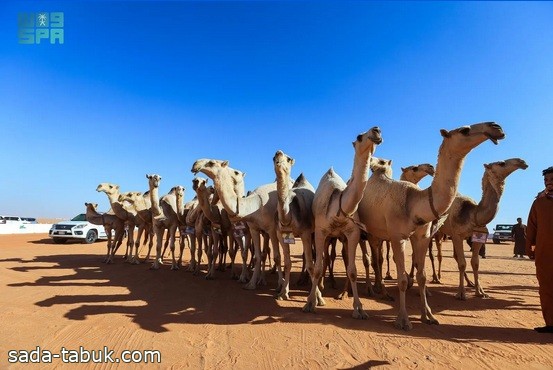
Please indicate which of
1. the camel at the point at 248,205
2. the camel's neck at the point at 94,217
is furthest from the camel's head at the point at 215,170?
the camel's neck at the point at 94,217

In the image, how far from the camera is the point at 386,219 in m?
6.30

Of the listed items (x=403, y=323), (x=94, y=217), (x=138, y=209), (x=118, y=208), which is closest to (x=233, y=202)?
(x=403, y=323)

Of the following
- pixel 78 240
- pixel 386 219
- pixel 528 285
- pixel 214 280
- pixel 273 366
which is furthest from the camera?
pixel 78 240

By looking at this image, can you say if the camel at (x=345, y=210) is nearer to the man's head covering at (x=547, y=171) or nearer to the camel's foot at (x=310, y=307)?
the camel's foot at (x=310, y=307)

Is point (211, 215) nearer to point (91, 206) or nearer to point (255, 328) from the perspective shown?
point (255, 328)

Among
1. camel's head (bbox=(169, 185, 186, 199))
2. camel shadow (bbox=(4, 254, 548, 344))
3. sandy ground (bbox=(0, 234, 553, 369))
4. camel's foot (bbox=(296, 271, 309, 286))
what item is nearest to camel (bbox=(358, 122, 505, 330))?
camel shadow (bbox=(4, 254, 548, 344))

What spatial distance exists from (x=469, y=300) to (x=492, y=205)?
2346 mm

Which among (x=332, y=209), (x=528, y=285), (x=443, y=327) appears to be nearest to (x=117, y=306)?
(x=332, y=209)

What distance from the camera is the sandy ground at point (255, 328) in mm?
4406

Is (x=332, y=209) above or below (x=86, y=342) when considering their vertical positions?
above

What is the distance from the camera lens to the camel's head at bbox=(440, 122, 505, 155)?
16.2 ft

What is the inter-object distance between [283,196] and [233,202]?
1.88 m

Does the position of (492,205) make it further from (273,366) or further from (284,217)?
(273,366)

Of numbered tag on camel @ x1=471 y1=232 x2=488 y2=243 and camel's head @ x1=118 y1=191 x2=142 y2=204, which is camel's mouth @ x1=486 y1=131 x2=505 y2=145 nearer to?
numbered tag on camel @ x1=471 y1=232 x2=488 y2=243
